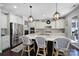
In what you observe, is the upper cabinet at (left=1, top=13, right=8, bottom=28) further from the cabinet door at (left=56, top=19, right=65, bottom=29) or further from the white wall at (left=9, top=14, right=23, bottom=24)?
the cabinet door at (left=56, top=19, right=65, bottom=29)

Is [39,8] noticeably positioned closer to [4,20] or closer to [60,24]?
[60,24]

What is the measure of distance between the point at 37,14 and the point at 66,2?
0.75 metres

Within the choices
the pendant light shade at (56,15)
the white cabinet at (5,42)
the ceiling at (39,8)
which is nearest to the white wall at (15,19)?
the ceiling at (39,8)

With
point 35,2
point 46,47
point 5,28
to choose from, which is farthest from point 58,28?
point 5,28

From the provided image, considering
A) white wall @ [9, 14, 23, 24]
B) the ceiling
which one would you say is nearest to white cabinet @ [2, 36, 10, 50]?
white wall @ [9, 14, 23, 24]

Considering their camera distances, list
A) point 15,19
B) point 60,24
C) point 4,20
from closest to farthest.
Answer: point 60,24 → point 15,19 → point 4,20

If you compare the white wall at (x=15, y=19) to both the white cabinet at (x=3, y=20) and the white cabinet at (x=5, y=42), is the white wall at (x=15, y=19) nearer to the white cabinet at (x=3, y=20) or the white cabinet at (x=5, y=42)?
the white cabinet at (x=3, y=20)

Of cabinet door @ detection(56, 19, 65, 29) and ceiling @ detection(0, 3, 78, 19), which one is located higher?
ceiling @ detection(0, 3, 78, 19)

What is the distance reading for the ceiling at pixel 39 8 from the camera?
234 centimetres

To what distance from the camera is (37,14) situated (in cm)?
246

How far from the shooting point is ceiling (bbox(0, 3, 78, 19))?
2.34m

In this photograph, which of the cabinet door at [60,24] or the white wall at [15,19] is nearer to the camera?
the cabinet door at [60,24]

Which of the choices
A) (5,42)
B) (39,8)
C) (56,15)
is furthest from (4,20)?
(56,15)

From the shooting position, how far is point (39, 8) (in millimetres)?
2416
